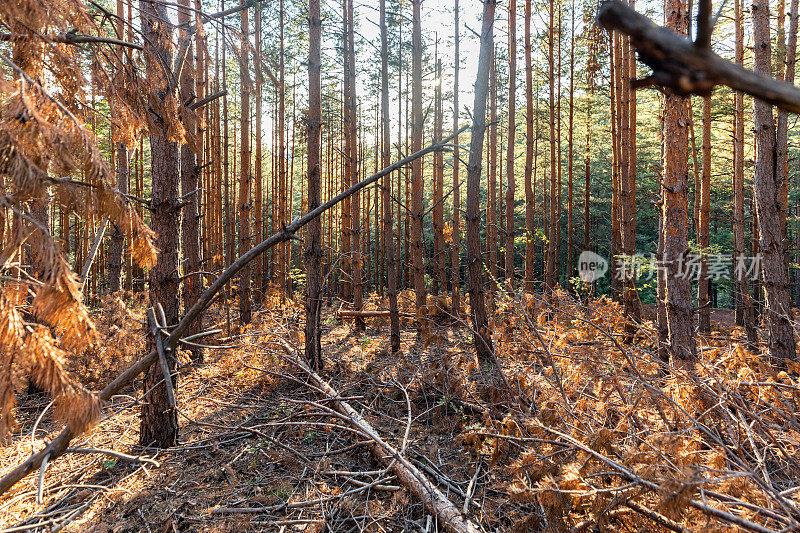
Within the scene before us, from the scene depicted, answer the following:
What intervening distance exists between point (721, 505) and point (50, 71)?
368 cm

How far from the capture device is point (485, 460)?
3461mm

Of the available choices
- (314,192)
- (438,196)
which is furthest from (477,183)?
(438,196)

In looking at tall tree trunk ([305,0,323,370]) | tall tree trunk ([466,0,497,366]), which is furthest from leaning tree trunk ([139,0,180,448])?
tall tree trunk ([466,0,497,366])

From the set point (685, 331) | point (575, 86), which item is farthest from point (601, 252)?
point (685, 331)

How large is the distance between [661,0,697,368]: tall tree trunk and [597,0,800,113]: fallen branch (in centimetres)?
465

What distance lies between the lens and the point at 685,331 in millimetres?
4410

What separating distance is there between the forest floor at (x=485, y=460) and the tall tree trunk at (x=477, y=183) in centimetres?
88

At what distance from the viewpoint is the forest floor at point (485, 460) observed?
2.07 m

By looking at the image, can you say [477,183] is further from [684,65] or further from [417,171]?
[684,65]

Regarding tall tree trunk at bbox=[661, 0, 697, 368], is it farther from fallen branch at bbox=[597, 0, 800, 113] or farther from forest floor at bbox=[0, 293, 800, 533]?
fallen branch at bbox=[597, 0, 800, 113]

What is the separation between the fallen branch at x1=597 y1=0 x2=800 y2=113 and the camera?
0.38 metres

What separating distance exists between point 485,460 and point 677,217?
328 centimetres

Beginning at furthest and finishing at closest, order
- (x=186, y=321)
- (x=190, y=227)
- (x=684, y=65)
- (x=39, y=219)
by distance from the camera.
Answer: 1. (x=190, y=227)
2. (x=39, y=219)
3. (x=186, y=321)
4. (x=684, y=65)

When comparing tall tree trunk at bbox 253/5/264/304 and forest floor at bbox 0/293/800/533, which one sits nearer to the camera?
forest floor at bbox 0/293/800/533
